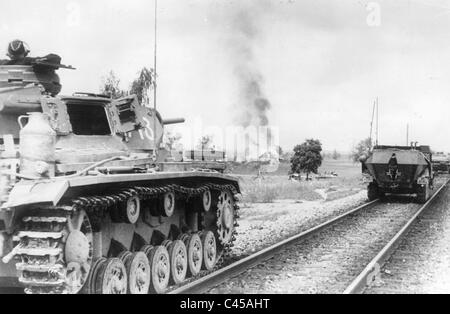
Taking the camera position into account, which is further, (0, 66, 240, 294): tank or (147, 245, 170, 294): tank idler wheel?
(147, 245, 170, 294): tank idler wheel

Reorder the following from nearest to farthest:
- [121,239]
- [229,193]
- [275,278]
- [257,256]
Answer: [121,239]
[275,278]
[257,256]
[229,193]

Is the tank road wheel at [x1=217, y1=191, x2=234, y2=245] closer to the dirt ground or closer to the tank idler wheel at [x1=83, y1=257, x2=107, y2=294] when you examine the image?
the dirt ground

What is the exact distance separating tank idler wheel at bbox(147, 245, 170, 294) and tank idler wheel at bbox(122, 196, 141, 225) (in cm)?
85

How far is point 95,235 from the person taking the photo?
6531 millimetres

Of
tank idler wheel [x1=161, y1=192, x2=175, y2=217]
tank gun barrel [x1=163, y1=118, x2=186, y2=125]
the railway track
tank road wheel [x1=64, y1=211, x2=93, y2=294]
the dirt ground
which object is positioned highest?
tank gun barrel [x1=163, y1=118, x2=186, y2=125]

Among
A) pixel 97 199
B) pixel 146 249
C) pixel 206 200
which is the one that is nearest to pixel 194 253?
pixel 206 200

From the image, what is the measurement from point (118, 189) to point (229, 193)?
3.92 meters

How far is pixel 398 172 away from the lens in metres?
21.9

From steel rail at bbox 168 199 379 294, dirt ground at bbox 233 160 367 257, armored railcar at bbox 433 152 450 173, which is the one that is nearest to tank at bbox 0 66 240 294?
steel rail at bbox 168 199 379 294

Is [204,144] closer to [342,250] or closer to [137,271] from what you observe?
[342,250]

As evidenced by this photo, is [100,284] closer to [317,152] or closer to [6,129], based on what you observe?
[6,129]

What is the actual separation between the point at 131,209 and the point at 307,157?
Answer: 55.8 meters

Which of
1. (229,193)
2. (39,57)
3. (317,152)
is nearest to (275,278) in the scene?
(229,193)

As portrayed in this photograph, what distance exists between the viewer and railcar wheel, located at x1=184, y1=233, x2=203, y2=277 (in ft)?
28.4
